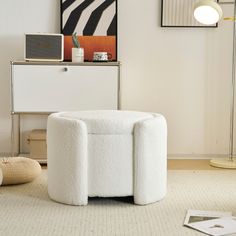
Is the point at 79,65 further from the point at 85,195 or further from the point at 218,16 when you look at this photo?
the point at 85,195

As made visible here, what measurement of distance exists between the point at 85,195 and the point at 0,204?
0.46 meters

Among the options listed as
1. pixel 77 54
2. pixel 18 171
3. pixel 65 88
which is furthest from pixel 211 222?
pixel 77 54

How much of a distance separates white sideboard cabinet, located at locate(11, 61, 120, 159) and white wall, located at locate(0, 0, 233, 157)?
0.43 metres

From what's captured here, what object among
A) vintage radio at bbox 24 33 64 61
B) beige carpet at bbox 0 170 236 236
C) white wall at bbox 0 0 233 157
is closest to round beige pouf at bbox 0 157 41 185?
beige carpet at bbox 0 170 236 236

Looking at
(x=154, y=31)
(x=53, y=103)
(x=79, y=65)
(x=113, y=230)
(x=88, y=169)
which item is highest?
(x=154, y=31)

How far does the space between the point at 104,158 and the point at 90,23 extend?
1776mm

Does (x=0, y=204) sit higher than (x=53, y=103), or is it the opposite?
(x=53, y=103)

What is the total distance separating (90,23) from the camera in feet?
13.6

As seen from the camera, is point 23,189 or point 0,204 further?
point 23,189

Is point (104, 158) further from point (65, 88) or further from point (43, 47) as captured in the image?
point (43, 47)

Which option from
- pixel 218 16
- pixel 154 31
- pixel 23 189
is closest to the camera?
pixel 23 189

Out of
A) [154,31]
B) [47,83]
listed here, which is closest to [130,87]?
[154,31]

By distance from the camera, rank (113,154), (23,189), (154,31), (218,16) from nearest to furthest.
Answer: (113,154), (23,189), (218,16), (154,31)

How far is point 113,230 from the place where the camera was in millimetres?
2299
